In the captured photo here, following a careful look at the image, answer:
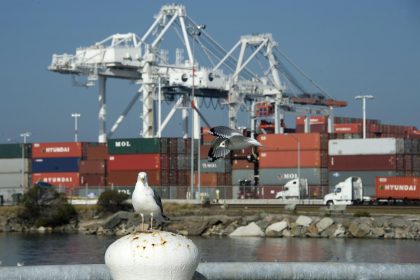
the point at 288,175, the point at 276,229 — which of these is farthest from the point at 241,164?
the point at 276,229

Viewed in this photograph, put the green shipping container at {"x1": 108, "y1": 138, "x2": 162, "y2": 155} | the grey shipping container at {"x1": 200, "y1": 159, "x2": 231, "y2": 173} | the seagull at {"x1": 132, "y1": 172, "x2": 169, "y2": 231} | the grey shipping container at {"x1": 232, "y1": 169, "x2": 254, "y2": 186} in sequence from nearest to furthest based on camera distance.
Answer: the seagull at {"x1": 132, "y1": 172, "x2": 169, "y2": 231} → the grey shipping container at {"x1": 232, "y1": 169, "x2": 254, "y2": 186} → the grey shipping container at {"x1": 200, "y1": 159, "x2": 231, "y2": 173} → the green shipping container at {"x1": 108, "y1": 138, "x2": 162, "y2": 155}

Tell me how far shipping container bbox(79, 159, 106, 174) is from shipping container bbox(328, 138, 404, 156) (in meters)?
19.9

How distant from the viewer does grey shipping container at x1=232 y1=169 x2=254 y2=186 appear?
71.2m

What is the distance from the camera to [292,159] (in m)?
71.1

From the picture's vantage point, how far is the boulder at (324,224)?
44750mm

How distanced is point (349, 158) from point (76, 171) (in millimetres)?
24169

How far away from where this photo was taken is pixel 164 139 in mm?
74000

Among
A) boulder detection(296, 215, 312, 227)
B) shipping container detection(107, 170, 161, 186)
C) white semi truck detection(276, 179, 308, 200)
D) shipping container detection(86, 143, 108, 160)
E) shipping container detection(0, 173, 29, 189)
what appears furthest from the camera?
shipping container detection(0, 173, 29, 189)

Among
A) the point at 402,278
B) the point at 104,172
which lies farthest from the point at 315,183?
the point at 402,278

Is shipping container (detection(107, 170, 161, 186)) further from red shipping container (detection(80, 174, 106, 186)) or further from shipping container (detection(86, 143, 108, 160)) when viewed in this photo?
shipping container (detection(86, 143, 108, 160))

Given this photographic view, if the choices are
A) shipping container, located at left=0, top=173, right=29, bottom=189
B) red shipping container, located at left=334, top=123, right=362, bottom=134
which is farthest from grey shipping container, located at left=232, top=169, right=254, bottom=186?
red shipping container, located at left=334, top=123, right=362, bottom=134

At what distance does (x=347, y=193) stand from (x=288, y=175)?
387 inches

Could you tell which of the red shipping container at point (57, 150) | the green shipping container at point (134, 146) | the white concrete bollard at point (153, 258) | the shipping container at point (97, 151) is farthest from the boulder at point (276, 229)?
the white concrete bollard at point (153, 258)

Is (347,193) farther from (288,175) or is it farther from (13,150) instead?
(13,150)
